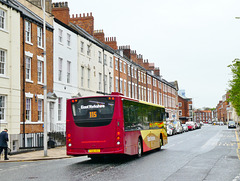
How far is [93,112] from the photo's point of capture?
14344 mm

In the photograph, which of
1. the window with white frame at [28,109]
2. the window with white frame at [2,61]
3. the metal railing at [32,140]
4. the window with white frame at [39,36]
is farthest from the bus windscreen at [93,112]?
the window with white frame at [39,36]

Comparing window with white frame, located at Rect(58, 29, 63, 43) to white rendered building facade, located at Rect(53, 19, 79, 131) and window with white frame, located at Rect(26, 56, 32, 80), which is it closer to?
Result: white rendered building facade, located at Rect(53, 19, 79, 131)

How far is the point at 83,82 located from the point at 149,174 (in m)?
24.8

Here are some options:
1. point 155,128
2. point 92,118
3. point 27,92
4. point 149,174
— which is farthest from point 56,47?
point 149,174

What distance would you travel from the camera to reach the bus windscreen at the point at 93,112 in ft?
46.6

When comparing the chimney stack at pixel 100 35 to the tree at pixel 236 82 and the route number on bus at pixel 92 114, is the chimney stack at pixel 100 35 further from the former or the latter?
the route number on bus at pixel 92 114

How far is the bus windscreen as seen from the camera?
46.6 ft

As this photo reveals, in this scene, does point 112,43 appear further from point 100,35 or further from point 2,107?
point 2,107

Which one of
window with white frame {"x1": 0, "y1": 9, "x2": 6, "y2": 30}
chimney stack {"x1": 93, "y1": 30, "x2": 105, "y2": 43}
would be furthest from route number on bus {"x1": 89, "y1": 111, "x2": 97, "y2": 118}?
chimney stack {"x1": 93, "y1": 30, "x2": 105, "y2": 43}

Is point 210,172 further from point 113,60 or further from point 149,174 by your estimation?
point 113,60

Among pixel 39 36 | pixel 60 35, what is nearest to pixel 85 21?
pixel 60 35

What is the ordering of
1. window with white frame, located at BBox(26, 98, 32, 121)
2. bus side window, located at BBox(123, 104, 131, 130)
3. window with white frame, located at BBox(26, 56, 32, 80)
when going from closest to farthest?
bus side window, located at BBox(123, 104, 131, 130) < window with white frame, located at BBox(26, 98, 32, 121) < window with white frame, located at BBox(26, 56, 32, 80)

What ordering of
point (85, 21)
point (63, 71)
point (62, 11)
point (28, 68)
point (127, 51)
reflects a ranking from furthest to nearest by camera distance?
1. point (127, 51)
2. point (85, 21)
3. point (62, 11)
4. point (63, 71)
5. point (28, 68)

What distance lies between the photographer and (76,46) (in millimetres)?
33719
